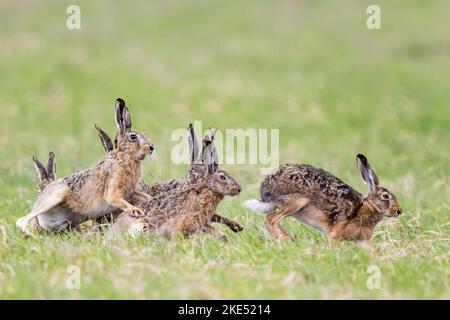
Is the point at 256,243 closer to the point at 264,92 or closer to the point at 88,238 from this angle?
the point at 88,238

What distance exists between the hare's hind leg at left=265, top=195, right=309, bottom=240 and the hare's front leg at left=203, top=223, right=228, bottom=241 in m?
0.49

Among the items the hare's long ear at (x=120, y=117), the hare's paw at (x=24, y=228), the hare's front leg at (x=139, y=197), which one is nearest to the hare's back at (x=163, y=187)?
the hare's front leg at (x=139, y=197)

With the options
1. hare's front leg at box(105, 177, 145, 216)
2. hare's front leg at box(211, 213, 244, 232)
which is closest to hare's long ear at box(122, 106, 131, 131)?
hare's front leg at box(105, 177, 145, 216)

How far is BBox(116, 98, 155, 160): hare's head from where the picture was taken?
1011 centimetres

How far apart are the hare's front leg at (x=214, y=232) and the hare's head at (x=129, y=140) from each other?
1.08 meters

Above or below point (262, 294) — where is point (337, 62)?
above

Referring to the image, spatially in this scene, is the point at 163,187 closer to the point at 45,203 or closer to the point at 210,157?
the point at 210,157

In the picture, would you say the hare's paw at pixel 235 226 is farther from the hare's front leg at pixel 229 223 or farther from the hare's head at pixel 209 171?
the hare's head at pixel 209 171

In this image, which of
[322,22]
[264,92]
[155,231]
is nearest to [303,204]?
[155,231]

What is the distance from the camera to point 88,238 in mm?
9242

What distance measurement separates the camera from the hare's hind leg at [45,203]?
31.3 feet

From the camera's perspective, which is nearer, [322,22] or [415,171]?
[415,171]

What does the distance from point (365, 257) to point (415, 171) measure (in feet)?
26.0
